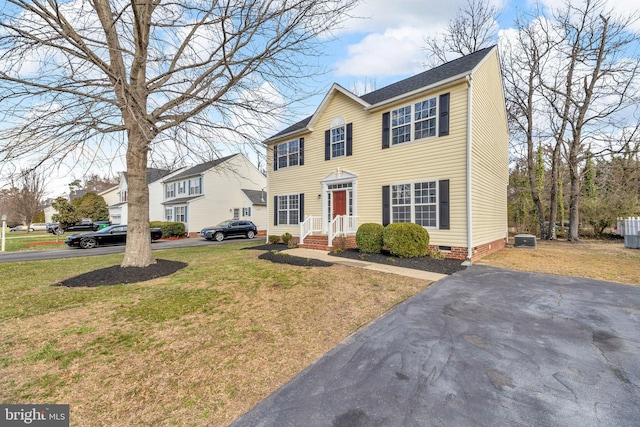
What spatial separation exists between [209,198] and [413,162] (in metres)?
19.8

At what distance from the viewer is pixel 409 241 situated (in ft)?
28.7

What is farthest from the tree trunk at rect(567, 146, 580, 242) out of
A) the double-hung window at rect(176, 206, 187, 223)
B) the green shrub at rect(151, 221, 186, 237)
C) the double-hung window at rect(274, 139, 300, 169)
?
the double-hung window at rect(176, 206, 187, 223)

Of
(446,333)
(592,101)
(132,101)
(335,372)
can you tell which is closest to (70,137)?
(132,101)

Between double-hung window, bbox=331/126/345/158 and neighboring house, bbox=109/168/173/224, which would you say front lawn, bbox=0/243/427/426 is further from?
neighboring house, bbox=109/168/173/224

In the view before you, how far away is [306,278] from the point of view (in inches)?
252

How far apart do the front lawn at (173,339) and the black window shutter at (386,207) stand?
4.35 m

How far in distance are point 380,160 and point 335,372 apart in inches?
362

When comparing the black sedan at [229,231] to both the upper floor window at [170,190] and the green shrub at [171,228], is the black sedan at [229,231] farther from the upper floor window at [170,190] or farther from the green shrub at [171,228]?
the upper floor window at [170,190]

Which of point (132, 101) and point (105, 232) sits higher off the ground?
point (132, 101)

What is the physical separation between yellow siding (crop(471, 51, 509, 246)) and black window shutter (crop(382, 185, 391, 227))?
2.86 metres

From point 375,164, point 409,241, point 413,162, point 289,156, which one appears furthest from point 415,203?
point 289,156

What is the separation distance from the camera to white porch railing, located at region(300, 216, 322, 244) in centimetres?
1252

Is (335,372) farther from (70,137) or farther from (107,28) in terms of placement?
(107,28)

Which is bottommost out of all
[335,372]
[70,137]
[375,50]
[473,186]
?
[335,372]
